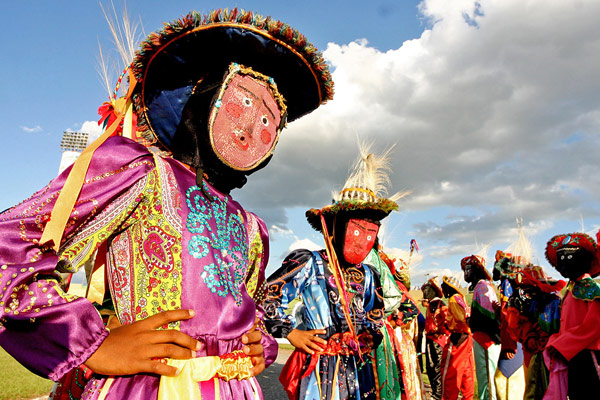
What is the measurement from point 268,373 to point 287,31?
11271 mm

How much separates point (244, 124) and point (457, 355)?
7.53 meters

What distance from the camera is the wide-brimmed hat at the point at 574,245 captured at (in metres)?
4.97

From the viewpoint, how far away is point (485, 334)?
7801 mm

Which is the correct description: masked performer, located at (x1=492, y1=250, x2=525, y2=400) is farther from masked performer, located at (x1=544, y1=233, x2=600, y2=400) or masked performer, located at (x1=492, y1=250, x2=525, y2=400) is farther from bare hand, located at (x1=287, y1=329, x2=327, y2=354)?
bare hand, located at (x1=287, y1=329, x2=327, y2=354)

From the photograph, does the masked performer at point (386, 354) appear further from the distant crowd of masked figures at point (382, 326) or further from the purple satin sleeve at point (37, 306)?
the purple satin sleeve at point (37, 306)

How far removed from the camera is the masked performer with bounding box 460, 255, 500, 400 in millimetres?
7508

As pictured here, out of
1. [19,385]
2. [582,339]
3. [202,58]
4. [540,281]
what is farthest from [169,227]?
[19,385]

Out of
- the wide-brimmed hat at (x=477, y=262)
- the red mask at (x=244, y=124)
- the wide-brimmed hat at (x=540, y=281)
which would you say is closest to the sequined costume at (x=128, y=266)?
the red mask at (x=244, y=124)

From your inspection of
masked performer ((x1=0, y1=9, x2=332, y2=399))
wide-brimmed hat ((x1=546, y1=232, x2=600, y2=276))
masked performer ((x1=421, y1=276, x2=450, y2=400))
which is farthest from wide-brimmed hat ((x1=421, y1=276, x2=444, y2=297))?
masked performer ((x1=0, y1=9, x2=332, y2=399))

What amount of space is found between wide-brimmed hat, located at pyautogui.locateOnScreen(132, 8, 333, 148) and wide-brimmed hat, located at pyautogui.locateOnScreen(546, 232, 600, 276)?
4735 mm

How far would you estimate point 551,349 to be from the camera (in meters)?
4.96

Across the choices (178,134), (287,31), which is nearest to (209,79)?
(178,134)

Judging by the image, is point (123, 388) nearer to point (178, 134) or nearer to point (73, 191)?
point (73, 191)

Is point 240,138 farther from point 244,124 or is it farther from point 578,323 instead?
point 578,323
